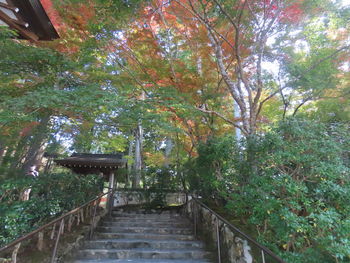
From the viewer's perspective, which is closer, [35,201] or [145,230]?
[35,201]

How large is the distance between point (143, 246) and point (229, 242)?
1.74 m

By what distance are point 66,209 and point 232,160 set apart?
370 centimetres

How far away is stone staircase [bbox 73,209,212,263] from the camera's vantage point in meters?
3.62

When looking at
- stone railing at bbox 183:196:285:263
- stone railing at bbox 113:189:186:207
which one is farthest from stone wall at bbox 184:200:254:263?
stone railing at bbox 113:189:186:207

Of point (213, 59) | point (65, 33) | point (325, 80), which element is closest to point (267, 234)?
point (325, 80)

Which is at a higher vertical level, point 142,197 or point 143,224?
point 142,197

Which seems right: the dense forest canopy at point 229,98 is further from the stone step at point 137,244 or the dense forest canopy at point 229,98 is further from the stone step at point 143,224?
the stone step at point 137,244

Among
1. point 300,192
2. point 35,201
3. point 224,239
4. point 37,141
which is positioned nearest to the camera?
point 300,192

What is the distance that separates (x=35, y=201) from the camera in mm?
3893

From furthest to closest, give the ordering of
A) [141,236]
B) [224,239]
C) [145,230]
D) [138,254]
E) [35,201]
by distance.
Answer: [145,230], [141,236], [35,201], [138,254], [224,239]

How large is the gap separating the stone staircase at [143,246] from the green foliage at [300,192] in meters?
1.33

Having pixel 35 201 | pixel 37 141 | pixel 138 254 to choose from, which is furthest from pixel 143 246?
pixel 37 141

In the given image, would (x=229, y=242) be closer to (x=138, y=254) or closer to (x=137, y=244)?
(x=138, y=254)

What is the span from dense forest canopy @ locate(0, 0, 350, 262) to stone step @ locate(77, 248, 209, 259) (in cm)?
116
